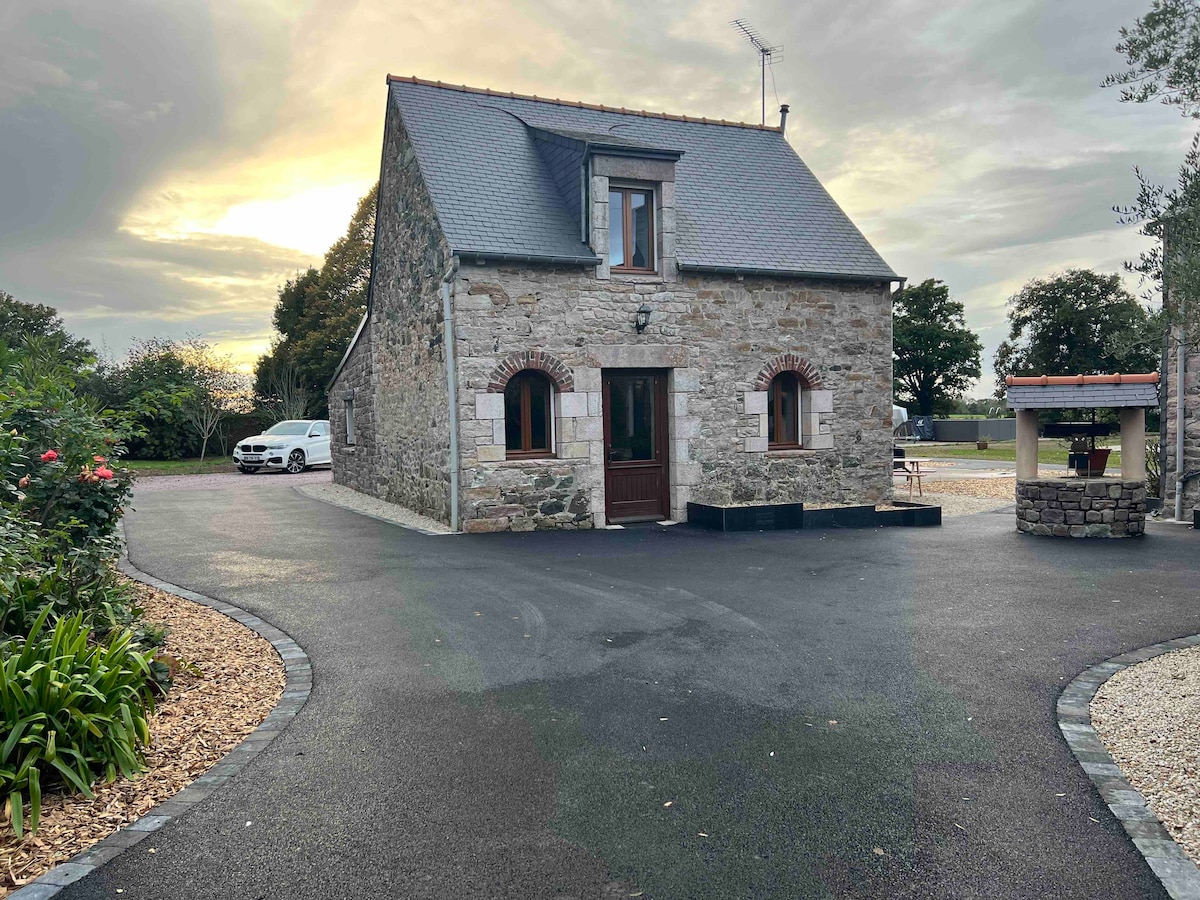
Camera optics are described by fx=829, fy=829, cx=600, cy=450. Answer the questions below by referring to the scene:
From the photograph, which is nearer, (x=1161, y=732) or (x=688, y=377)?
(x=1161, y=732)

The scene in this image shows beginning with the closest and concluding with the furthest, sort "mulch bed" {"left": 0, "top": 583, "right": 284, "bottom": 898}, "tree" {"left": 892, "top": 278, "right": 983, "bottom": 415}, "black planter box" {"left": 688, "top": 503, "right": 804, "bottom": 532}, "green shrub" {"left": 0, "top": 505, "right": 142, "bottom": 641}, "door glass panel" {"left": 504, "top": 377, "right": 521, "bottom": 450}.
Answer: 1. "mulch bed" {"left": 0, "top": 583, "right": 284, "bottom": 898}
2. "green shrub" {"left": 0, "top": 505, "right": 142, "bottom": 641}
3. "black planter box" {"left": 688, "top": 503, "right": 804, "bottom": 532}
4. "door glass panel" {"left": 504, "top": 377, "right": 521, "bottom": 450}
5. "tree" {"left": 892, "top": 278, "right": 983, "bottom": 415}

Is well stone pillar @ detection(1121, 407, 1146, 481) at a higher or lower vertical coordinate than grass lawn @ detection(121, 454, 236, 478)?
higher

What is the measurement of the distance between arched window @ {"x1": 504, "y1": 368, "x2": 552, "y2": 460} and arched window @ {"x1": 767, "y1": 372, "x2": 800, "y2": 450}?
3965 millimetres

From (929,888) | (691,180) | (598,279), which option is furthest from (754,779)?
(691,180)

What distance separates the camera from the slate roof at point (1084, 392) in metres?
11.6

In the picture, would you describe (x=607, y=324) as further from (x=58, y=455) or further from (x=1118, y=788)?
(x=1118, y=788)

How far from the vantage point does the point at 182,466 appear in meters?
26.6

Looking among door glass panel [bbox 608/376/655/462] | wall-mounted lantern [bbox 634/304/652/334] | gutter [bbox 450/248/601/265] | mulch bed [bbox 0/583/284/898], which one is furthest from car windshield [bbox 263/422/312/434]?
mulch bed [bbox 0/583/284/898]

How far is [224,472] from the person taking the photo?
2538 centimetres

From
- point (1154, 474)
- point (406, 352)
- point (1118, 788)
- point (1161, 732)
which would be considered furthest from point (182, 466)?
point (1118, 788)

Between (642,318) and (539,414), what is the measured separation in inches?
82.7

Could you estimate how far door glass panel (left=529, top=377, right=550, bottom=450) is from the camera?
40.1 ft

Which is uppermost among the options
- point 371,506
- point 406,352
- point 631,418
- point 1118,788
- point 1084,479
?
point 406,352

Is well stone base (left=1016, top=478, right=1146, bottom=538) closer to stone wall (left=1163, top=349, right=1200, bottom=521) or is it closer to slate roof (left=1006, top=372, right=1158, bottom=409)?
slate roof (left=1006, top=372, right=1158, bottom=409)
